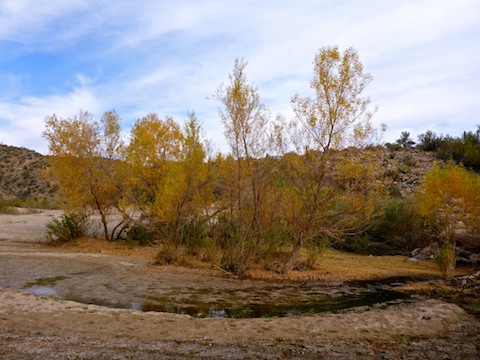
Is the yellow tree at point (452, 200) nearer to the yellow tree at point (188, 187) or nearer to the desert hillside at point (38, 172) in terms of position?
the yellow tree at point (188, 187)

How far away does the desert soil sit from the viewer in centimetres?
563

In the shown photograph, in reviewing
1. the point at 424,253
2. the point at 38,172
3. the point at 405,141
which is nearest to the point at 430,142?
the point at 405,141

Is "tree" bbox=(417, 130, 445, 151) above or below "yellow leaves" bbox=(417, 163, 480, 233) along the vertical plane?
above

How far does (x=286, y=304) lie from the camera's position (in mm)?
9461

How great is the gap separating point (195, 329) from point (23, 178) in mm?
46340

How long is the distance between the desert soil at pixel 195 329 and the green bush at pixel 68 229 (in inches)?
272

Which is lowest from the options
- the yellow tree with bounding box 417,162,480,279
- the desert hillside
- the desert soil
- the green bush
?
the desert soil

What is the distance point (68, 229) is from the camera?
726 inches

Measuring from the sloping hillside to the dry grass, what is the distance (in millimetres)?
26155

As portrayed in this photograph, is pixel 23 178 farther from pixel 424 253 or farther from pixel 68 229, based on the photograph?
pixel 424 253

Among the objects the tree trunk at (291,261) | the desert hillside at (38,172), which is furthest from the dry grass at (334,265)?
the desert hillside at (38,172)

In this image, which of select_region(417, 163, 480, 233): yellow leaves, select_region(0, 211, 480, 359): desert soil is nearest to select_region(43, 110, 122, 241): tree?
select_region(0, 211, 480, 359): desert soil

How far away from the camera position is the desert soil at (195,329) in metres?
5.63

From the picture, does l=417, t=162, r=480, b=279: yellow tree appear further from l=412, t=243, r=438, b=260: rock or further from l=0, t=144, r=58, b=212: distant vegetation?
l=0, t=144, r=58, b=212: distant vegetation
